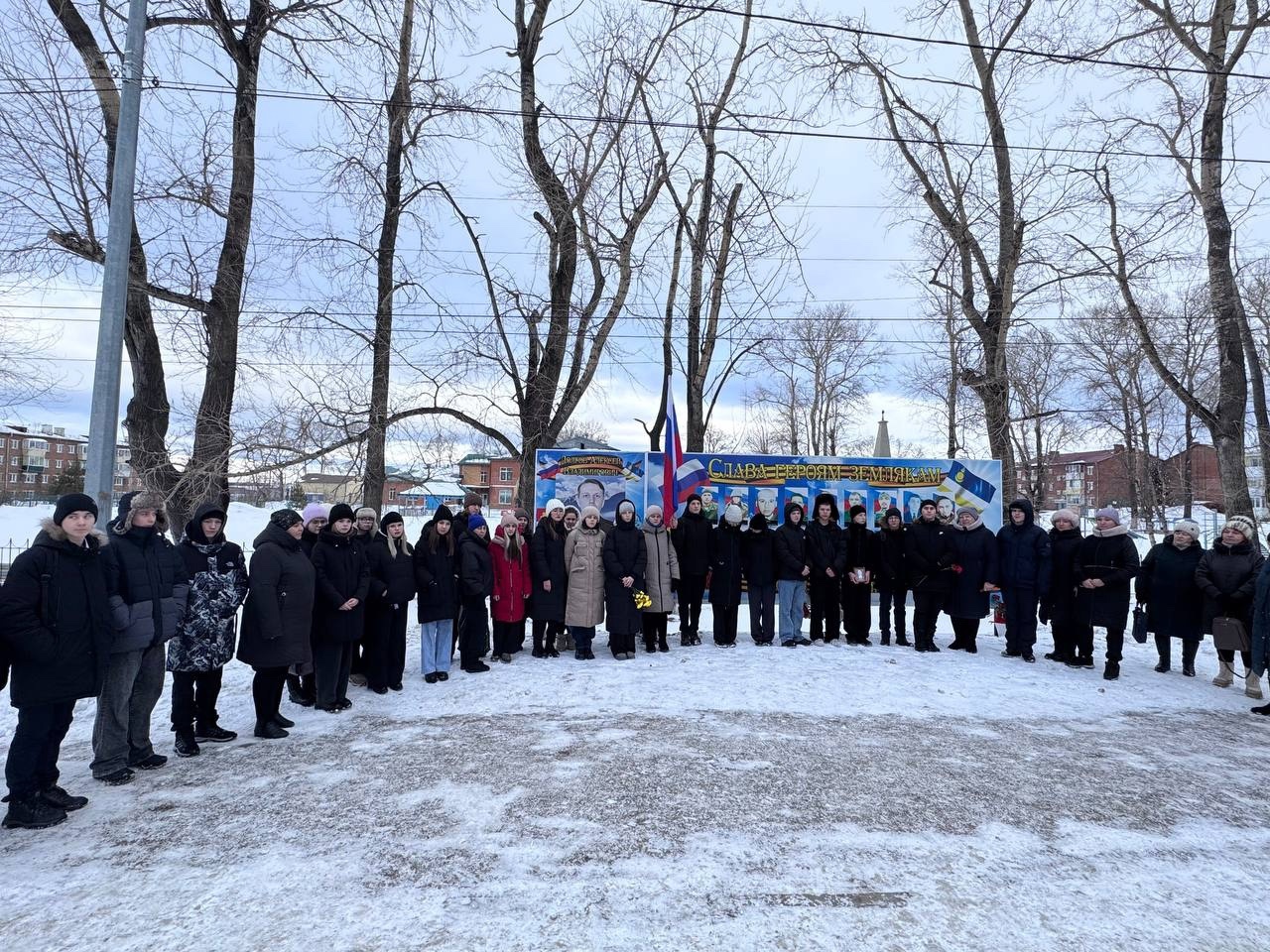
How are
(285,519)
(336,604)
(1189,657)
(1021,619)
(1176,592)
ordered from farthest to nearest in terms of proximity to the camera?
(1021,619), (1189,657), (1176,592), (336,604), (285,519)

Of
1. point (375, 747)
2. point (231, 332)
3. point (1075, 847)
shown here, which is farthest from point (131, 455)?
point (1075, 847)

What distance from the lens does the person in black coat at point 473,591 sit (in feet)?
25.7

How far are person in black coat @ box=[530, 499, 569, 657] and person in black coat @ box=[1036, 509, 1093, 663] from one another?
5679mm

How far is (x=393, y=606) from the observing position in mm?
7004

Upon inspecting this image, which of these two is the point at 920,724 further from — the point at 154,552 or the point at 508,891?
the point at 154,552

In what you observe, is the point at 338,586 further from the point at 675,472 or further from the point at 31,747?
the point at 675,472

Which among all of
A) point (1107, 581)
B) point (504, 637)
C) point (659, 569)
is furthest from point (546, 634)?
point (1107, 581)

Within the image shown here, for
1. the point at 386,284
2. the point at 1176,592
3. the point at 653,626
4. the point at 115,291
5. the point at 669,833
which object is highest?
the point at 386,284

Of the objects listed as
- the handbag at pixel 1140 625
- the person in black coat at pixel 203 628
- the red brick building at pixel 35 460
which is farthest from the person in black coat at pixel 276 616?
the red brick building at pixel 35 460

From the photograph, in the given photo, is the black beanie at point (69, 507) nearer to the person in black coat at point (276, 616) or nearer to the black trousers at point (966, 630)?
the person in black coat at point (276, 616)

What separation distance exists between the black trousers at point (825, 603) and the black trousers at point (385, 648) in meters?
5.22

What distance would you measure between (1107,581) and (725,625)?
430 centimetres

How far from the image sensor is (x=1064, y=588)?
8.71 meters

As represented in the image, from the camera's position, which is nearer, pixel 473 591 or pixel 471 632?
pixel 473 591
